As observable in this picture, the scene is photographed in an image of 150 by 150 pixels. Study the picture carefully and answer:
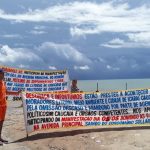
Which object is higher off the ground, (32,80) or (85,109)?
(32,80)

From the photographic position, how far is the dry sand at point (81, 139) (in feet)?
46.7

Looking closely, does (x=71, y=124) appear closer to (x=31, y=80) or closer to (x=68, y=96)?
(x=68, y=96)

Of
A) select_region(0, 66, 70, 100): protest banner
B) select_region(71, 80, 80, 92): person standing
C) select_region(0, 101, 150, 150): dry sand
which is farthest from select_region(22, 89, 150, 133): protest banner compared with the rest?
select_region(0, 66, 70, 100): protest banner

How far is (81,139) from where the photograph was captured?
15094 millimetres

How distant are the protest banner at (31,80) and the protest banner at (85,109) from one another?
11.5 m

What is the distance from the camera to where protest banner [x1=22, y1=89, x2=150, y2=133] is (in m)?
15.9

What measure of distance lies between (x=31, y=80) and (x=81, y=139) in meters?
14.0

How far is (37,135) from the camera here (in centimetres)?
1571

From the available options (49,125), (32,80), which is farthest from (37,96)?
(32,80)

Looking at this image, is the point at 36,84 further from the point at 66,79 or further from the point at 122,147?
the point at 122,147

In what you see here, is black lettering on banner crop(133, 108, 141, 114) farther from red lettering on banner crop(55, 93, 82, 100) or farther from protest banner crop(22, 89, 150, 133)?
red lettering on banner crop(55, 93, 82, 100)

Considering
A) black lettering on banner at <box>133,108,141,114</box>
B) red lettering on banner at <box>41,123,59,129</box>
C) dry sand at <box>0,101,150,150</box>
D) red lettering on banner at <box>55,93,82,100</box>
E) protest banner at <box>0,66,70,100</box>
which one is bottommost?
dry sand at <box>0,101,150,150</box>

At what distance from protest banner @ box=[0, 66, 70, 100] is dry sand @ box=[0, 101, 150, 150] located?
37.7 ft

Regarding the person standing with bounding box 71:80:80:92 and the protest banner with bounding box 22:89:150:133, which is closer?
the protest banner with bounding box 22:89:150:133
